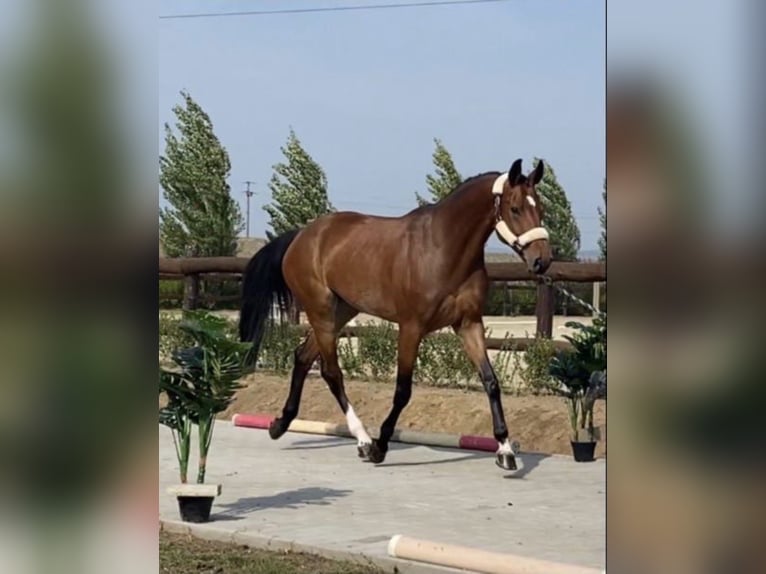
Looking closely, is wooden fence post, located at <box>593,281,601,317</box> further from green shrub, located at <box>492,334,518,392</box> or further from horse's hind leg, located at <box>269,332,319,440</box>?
horse's hind leg, located at <box>269,332,319,440</box>

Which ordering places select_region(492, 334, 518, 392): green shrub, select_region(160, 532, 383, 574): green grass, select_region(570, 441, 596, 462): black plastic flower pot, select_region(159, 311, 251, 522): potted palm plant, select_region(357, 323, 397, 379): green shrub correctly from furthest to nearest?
select_region(357, 323, 397, 379): green shrub → select_region(492, 334, 518, 392): green shrub → select_region(570, 441, 596, 462): black plastic flower pot → select_region(159, 311, 251, 522): potted palm plant → select_region(160, 532, 383, 574): green grass

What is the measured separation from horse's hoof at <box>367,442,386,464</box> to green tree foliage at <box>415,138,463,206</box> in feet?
4.19

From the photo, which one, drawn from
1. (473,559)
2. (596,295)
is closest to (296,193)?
(596,295)

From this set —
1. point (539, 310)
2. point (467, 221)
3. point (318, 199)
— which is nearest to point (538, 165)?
point (467, 221)

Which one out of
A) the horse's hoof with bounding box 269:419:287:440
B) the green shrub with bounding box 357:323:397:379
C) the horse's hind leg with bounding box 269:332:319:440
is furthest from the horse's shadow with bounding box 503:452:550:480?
the green shrub with bounding box 357:323:397:379

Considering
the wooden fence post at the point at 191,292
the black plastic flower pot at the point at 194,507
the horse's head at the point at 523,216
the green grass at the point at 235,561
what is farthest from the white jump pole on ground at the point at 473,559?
the wooden fence post at the point at 191,292

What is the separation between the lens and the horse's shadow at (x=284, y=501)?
462 centimetres

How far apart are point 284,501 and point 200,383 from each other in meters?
0.86

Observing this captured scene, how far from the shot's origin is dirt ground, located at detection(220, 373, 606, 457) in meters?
6.23

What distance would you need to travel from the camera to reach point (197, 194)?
233 inches

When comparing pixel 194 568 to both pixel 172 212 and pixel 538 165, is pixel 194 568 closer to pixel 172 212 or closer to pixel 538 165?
pixel 538 165

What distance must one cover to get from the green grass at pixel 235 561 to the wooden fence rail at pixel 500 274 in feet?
8.51
